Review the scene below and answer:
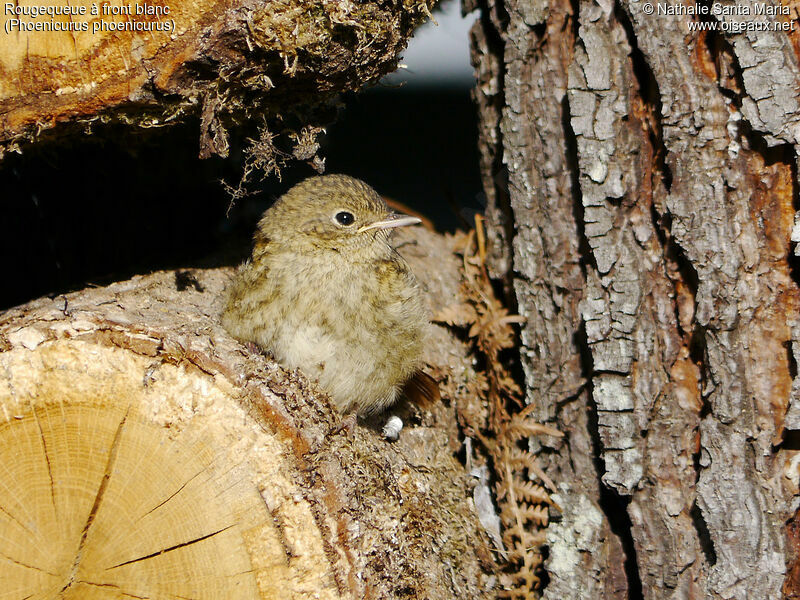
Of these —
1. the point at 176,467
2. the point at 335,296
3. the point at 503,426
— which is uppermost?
the point at 335,296

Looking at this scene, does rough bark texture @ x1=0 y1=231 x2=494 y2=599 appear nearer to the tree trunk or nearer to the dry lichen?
the dry lichen

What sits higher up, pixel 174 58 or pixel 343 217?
pixel 174 58

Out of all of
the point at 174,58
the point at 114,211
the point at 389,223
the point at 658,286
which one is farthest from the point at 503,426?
the point at 114,211

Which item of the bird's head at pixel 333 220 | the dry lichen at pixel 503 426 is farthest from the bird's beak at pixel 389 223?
the dry lichen at pixel 503 426

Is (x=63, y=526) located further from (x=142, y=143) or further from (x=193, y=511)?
(x=142, y=143)

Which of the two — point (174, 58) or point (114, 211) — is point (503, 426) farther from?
point (114, 211)

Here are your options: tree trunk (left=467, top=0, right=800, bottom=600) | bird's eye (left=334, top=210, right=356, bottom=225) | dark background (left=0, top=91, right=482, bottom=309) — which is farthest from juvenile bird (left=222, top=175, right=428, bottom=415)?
tree trunk (left=467, top=0, right=800, bottom=600)
